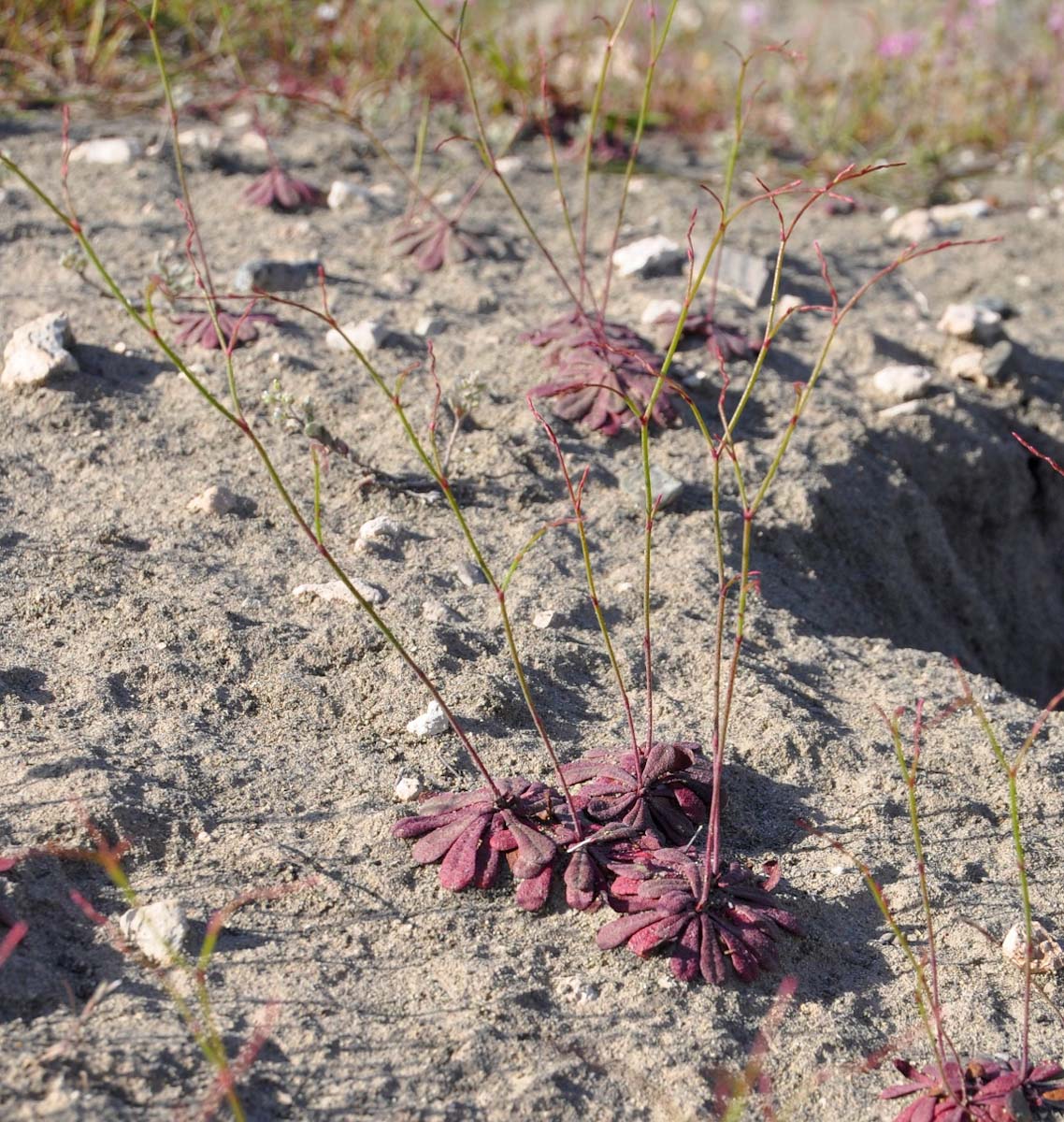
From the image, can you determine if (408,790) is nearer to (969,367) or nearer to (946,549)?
(946,549)

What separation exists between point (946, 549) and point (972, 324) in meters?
0.91

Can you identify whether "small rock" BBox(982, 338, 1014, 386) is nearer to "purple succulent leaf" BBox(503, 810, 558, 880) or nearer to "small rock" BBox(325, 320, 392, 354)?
"small rock" BBox(325, 320, 392, 354)

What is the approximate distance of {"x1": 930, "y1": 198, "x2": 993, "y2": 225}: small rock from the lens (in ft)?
17.6

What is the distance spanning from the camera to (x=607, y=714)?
2.68 metres

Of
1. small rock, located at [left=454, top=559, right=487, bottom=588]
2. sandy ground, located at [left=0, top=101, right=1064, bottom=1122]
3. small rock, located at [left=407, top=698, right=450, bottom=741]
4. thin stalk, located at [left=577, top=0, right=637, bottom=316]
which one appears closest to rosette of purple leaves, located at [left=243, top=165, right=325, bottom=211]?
sandy ground, located at [left=0, top=101, right=1064, bottom=1122]

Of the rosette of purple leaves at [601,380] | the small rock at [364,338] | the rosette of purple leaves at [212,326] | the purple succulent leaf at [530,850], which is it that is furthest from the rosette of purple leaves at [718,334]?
the purple succulent leaf at [530,850]

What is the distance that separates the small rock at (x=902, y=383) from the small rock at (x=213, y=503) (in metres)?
2.14

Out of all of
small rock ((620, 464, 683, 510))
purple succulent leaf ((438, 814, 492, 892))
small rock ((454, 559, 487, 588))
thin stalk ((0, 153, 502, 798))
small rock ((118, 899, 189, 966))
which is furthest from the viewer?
small rock ((620, 464, 683, 510))

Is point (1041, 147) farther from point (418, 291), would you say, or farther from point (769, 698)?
point (769, 698)

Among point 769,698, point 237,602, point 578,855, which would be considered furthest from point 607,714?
point 237,602

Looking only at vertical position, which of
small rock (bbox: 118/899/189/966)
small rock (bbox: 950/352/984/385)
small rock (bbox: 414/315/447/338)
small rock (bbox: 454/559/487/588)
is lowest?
small rock (bbox: 950/352/984/385)

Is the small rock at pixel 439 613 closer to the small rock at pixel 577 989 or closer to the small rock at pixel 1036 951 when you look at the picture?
the small rock at pixel 577 989

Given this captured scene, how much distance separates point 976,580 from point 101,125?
149 inches

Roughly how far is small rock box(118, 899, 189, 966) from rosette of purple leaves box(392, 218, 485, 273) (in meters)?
2.76
